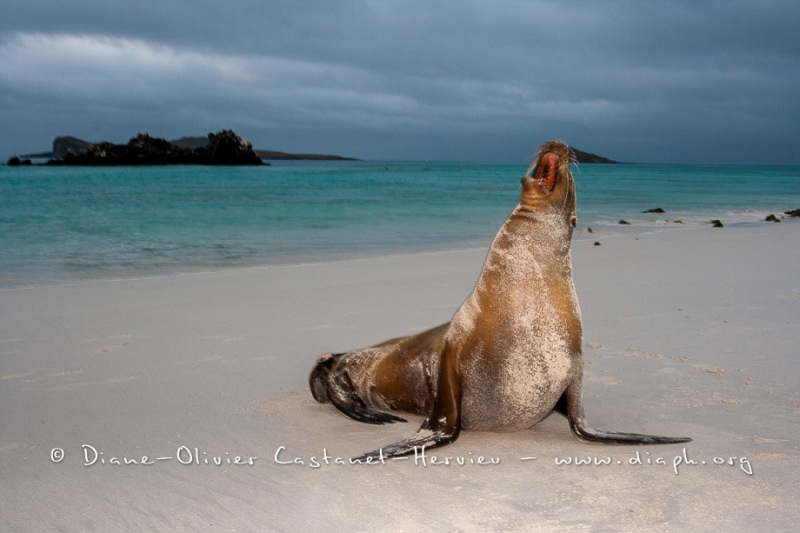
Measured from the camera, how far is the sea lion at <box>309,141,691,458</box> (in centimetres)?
381

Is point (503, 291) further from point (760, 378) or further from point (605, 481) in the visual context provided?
point (760, 378)

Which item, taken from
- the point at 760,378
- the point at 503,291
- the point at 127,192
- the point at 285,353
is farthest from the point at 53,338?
the point at 127,192

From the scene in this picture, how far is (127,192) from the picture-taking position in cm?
3691

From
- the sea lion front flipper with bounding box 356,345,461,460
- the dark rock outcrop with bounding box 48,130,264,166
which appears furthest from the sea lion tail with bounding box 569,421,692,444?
the dark rock outcrop with bounding box 48,130,264,166

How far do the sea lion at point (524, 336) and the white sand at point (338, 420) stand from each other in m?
0.13

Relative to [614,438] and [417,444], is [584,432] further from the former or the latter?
[417,444]

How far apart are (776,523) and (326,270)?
798cm

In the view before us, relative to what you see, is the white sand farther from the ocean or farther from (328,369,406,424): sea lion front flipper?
the ocean

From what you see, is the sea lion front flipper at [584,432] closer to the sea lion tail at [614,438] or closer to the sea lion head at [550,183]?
the sea lion tail at [614,438]

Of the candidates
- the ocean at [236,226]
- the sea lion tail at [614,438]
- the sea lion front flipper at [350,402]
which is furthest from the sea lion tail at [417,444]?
the ocean at [236,226]

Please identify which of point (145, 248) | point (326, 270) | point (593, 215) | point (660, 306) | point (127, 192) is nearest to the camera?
point (660, 306)

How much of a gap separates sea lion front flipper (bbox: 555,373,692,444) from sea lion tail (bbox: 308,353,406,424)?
3.04ft

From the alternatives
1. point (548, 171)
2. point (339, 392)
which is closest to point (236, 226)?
point (339, 392)

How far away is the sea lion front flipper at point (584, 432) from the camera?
12.4 ft
